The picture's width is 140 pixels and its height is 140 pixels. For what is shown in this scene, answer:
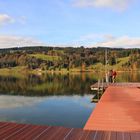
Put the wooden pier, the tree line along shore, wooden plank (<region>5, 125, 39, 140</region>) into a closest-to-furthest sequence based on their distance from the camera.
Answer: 1. wooden plank (<region>5, 125, 39, 140</region>)
2. the wooden pier
3. the tree line along shore

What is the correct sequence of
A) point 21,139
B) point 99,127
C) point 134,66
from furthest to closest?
1. point 134,66
2. point 99,127
3. point 21,139

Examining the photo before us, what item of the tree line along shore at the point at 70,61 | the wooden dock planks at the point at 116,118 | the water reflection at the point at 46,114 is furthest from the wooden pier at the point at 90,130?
the tree line along shore at the point at 70,61

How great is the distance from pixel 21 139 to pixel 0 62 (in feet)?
455

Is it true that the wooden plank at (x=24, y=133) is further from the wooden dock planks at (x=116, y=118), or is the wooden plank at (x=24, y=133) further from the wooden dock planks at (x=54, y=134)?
the wooden dock planks at (x=116, y=118)

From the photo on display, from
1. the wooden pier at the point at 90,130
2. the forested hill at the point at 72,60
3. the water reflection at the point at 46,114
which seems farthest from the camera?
the forested hill at the point at 72,60

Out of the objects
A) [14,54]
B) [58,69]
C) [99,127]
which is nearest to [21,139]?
[99,127]

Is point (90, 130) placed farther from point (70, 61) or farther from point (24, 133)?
point (70, 61)

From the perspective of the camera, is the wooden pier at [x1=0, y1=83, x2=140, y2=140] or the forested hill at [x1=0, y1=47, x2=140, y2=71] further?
the forested hill at [x1=0, y1=47, x2=140, y2=71]

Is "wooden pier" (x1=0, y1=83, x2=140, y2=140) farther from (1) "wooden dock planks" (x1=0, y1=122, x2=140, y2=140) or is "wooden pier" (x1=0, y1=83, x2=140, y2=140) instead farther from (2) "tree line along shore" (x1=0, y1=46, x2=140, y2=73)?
(2) "tree line along shore" (x1=0, y1=46, x2=140, y2=73)

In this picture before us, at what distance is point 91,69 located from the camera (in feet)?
422

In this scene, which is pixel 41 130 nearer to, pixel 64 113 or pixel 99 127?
pixel 99 127

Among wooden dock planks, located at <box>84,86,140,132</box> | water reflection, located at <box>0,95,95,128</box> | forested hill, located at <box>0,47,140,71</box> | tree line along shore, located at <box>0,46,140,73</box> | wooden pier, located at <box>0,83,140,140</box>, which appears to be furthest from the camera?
forested hill, located at <box>0,47,140,71</box>

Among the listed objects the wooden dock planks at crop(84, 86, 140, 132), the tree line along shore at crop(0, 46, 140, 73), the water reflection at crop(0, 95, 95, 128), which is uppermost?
the tree line along shore at crop(0, 46, 140, 73)

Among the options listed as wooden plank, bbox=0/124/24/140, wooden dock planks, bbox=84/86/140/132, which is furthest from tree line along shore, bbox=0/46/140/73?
wooden plank, bbox=0/124/24/140
